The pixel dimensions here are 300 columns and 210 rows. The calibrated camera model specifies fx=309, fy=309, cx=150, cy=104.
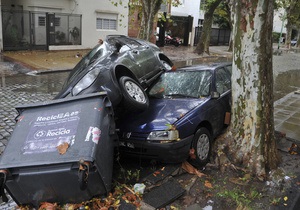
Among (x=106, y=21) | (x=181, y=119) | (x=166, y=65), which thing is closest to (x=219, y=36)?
(x=106, y=21)

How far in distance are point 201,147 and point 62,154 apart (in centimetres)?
229

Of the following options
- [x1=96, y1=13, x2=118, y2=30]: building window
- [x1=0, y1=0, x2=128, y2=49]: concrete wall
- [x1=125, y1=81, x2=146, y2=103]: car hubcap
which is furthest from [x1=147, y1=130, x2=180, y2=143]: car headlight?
[x1=96, y1=13, x2=118, y2=30]: building window

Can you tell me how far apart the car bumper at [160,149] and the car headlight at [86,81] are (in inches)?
40.0

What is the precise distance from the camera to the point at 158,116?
15.3ft

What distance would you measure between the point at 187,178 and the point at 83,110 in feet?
6.03

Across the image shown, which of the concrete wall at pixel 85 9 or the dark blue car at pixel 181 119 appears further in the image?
the concrete wall at pixel 85 9

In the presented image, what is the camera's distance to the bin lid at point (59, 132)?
11.1ft

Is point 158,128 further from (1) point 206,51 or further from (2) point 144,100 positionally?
(1) point 206,51

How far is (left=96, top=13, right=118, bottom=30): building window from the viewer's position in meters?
22.5

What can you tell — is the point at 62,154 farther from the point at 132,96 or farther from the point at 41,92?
the point at 41,92

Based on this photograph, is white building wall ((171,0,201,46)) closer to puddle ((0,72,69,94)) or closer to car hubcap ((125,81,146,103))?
puddle ((0,72,69,94))

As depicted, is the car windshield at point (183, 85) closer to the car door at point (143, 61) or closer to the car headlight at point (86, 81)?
the car door at point (143, 61)

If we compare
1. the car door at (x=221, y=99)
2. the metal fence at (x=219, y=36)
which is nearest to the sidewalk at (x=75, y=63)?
the car door at (x=221, y=99)

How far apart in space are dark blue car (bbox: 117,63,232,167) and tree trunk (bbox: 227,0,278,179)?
1.63ft
